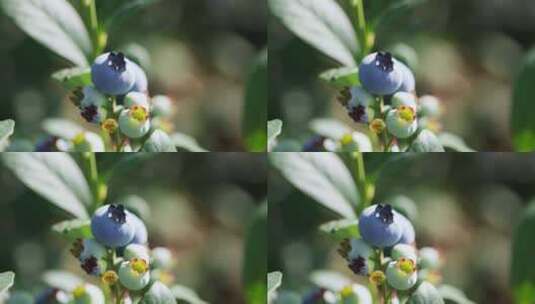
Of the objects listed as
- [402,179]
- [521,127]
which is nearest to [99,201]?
[402,179]

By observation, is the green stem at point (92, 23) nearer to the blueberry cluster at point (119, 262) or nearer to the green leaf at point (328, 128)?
the blueberry cluster at point (119, 262)

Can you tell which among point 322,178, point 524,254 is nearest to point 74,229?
point 322,178

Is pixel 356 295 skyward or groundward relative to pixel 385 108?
groundward

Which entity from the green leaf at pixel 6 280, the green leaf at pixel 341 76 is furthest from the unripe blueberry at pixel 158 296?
the green leaf at pixel 341 76

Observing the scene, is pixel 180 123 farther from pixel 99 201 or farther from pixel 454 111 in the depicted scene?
pixel 454 111

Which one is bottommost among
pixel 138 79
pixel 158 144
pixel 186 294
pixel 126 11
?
pixel 186 294

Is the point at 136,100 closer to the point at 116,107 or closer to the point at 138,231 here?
the point at 116,107
